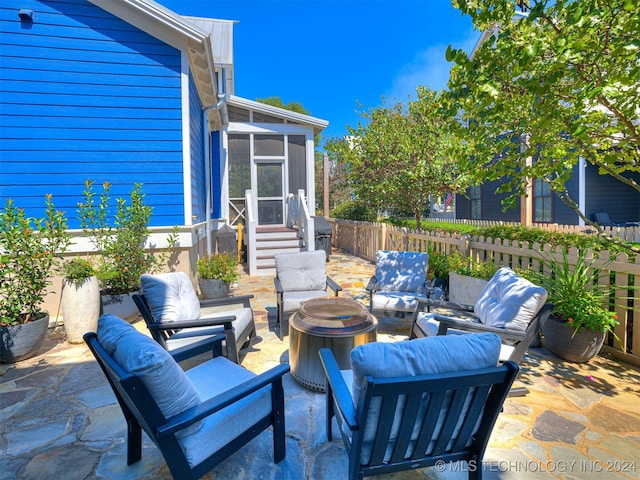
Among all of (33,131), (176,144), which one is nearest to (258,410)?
(176,144)

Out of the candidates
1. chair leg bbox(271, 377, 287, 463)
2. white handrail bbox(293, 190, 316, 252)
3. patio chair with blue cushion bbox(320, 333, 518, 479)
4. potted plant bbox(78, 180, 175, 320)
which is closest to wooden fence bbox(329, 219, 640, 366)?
white handrail bbox(293, 190, 316, 252)

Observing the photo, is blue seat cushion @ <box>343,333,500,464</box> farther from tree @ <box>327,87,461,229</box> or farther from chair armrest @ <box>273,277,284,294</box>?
tree @ <box>327,87,461,229</box>

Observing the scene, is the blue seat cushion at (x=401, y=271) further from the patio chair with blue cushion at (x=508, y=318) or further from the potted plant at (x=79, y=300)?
the potted plant at (x=79, y=300)

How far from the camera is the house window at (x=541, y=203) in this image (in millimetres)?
13352

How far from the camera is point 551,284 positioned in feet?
12.8

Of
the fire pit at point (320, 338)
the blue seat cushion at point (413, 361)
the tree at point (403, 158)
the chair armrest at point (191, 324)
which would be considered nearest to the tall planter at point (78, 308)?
the chair armrest at point (191, 324)

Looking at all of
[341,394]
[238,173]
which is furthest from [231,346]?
[238,173]

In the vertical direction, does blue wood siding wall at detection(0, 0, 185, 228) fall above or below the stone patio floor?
above

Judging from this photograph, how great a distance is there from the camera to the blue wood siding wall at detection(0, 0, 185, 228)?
16.4 feet

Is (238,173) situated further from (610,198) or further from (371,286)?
(610,198)

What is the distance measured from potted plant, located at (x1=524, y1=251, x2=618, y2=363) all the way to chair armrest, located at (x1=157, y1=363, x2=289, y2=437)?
3074 millimetres

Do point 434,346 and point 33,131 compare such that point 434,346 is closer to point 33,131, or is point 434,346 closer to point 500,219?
point 33,131

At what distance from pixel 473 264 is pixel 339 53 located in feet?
65.3

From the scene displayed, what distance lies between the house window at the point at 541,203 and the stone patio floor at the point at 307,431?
11438mm
